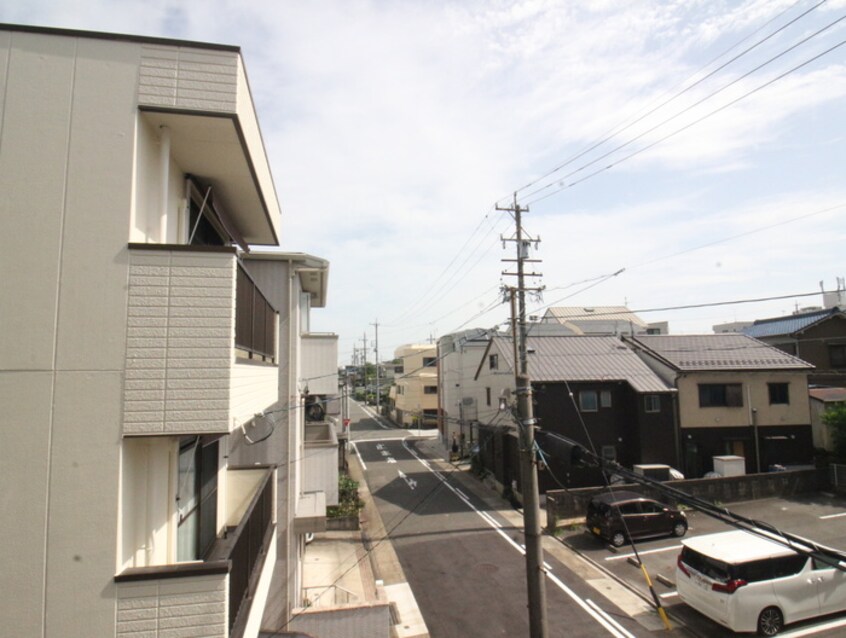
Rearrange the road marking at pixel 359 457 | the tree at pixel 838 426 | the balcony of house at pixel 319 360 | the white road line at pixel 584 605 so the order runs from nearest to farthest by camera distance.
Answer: the white road line at pixel 584 605
the balcony of house at pixel 319 360
the tree at pixel 838 426
the road marking at pixel 359 457

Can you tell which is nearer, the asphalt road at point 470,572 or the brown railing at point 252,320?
the brown railing at point 252,320

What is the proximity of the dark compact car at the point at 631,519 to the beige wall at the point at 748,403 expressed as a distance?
7.35 m

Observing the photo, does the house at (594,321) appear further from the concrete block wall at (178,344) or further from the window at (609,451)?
the concrete block wall at (178,344)

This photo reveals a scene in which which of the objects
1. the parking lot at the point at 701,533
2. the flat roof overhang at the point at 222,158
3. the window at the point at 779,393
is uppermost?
the flat roof overhang at the point at 222,158

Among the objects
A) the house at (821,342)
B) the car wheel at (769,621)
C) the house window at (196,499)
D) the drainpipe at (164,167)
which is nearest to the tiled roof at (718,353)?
the house at (821,342)

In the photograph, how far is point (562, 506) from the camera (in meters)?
17.5

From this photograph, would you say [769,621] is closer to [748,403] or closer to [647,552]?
[647,552]

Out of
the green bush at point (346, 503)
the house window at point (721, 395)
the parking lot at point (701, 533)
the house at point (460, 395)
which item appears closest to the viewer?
the parking lot at point (701, 533)

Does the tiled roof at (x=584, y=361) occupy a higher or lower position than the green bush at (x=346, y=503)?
higher

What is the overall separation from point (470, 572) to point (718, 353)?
17437mm

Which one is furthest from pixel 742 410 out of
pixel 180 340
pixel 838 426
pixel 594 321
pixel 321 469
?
pixel 180 340

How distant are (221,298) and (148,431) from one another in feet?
3.46

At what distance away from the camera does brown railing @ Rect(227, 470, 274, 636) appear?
392cm

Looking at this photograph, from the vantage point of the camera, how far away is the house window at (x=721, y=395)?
72.9 feet
